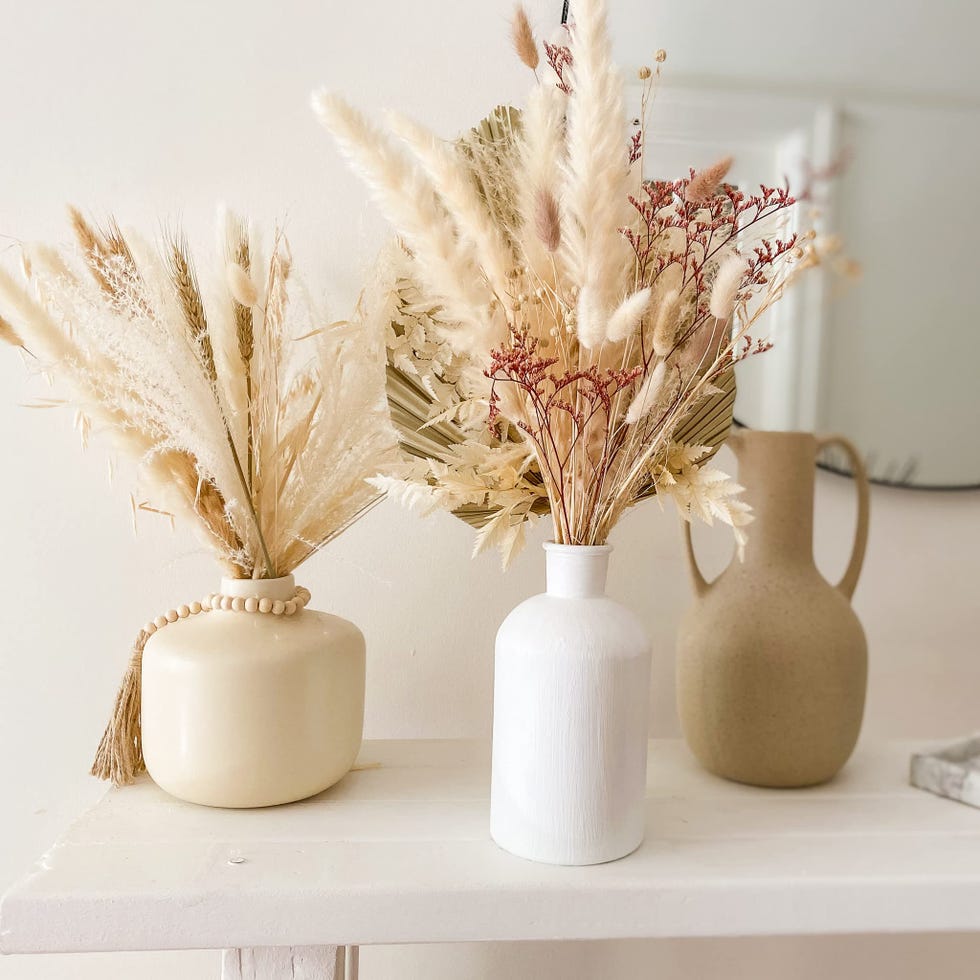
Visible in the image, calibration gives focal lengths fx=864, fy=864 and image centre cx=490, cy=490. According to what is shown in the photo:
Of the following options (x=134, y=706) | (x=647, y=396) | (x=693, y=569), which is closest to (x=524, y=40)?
(x=647, y=396)

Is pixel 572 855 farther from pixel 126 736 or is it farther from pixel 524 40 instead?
pixel 524 40

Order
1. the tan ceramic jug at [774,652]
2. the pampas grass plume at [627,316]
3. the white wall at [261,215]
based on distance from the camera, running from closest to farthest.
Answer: the pampas grass plume at [627,316], the tan ceramic jug at [774,652], the white wall at [261,215]

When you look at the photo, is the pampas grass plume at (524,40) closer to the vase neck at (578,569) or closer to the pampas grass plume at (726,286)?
the pampas grass plume at (726,286)

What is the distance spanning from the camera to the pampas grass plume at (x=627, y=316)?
1.60ft

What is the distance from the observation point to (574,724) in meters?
0.56

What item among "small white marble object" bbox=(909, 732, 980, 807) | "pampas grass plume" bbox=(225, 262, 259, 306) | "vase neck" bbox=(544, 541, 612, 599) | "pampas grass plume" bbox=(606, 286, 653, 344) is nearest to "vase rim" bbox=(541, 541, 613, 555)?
"vase neck" bbox=(544, 541, 612, 599)

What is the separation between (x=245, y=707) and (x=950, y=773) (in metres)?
0.57

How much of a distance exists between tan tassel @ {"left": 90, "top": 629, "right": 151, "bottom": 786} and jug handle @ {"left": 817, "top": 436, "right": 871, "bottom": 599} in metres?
0.63

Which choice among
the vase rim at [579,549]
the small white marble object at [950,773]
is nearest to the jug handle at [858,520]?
the small white marble object at [950,773]

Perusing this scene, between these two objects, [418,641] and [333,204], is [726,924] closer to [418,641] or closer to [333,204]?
[418,641]

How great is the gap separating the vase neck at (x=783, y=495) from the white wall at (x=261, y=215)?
15 cm

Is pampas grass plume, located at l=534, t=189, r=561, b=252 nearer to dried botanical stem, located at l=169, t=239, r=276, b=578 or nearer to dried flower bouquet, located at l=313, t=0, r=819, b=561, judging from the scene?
dried flower bouquet, located at l=313, t=0, r=819, b=561

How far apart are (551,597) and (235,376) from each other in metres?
0.29

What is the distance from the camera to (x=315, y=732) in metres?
0.64
